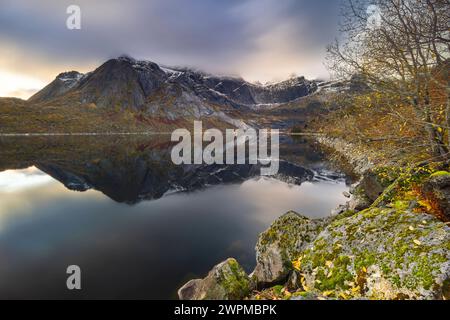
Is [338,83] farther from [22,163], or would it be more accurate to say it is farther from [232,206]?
[22,163]

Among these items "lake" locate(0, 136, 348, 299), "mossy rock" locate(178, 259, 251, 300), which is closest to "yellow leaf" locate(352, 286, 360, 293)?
"mossy rock" locate(178, 259, 251, 300)

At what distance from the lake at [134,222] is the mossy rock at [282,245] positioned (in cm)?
474

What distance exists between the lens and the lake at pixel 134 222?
14617 millimetres

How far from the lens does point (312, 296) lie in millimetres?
5797

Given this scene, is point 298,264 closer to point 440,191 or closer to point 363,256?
point 363,256

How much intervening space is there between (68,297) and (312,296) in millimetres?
12272

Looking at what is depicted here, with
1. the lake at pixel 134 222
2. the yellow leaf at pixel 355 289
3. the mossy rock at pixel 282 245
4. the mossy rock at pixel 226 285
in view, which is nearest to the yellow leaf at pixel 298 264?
the mossy rock at pixel 282 245

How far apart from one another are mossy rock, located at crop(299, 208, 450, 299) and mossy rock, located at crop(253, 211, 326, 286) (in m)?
2.13

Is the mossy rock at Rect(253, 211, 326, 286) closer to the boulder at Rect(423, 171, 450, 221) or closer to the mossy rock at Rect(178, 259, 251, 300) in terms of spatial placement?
the mossy rock at Rect(178, 259, 251, 300)

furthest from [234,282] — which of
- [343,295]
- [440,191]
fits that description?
[440,191]

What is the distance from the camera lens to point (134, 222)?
23.9 meters

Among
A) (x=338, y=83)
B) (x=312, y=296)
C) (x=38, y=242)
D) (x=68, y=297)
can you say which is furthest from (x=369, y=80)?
(x=38, y=242)

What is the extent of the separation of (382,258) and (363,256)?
1.67ft

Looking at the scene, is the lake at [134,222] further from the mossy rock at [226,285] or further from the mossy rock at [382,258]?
the mossy rock at [382,258]
